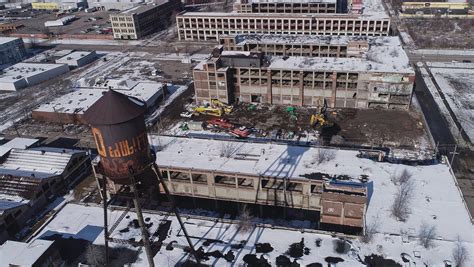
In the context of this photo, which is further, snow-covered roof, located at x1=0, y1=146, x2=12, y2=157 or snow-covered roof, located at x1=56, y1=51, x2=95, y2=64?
snow-covered roof, located at x1=56, y1=51, x2=95, y2=64

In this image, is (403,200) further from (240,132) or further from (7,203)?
(7,203)

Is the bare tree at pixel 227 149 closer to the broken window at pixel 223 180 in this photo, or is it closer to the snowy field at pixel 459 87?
the broken window at pixel 223 180

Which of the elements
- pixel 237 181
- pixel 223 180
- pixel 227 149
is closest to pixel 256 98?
pixel 227 149

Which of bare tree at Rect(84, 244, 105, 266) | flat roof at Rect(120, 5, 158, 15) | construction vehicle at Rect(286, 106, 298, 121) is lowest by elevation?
construction vehicle at Rect(286, 106, 298, 121)

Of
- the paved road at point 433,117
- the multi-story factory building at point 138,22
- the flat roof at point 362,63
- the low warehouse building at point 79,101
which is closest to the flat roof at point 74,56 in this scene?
the multi-story factory building at point 138,22

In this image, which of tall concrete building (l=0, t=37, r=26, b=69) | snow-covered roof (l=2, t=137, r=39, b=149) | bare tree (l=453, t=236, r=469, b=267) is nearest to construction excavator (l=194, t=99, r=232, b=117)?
snow-covered roof (l=2, t=137, r=39, b=149)

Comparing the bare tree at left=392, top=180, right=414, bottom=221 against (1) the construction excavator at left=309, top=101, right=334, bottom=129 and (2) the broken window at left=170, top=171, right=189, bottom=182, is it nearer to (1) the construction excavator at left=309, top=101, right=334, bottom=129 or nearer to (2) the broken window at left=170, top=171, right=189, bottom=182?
(1) the construction excavator at left=309, top=101, right=334, bottom=129

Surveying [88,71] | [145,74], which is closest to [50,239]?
[145,74]

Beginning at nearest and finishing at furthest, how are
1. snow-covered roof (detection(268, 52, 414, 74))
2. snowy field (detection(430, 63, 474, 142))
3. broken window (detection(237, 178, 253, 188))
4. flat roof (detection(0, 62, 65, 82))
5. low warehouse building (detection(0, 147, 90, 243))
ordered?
broken window (detection(237, 178, 253, 188))
low warehouse building (detection(0, 147, 90, 243))
snowy field (detection(430, 63, 474, 142))
snow-covered roof (detection(268, 52, 414, 74))
flat roof (detection(0, 62, 65, 82))
